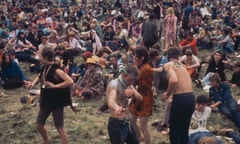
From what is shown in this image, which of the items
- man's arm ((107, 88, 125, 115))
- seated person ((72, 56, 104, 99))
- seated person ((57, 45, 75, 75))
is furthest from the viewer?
seated person ((57, 45, 75, 75))

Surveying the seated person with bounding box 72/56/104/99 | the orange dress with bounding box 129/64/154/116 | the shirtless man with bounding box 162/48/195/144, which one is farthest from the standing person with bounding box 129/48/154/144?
the seated person with bounding box 72/56/104/99

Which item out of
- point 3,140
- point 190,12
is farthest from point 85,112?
point 190,12

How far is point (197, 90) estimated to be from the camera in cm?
1117

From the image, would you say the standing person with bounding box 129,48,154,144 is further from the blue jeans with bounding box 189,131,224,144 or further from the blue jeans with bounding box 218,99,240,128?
the blue jeans with bounding box 218,99,240,128

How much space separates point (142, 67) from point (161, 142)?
1755 mm

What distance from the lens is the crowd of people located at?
6.18m

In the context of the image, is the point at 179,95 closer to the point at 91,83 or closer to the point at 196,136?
the point at 196,136

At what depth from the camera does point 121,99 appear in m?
5.49

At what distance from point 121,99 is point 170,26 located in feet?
31.1

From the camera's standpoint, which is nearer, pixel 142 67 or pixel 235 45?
pixel 142 67

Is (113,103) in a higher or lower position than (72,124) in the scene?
higher

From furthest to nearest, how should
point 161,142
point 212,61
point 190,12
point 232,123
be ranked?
point 190,12 → point 212,61 → point 232,123 → point 161,142

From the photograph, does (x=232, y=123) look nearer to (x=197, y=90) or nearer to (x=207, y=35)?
(x=197, y=90)

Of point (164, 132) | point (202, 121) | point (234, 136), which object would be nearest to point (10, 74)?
point (164, 132)
